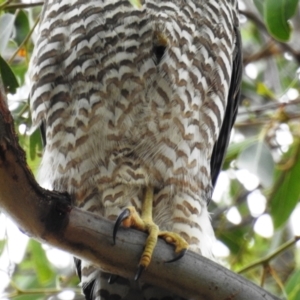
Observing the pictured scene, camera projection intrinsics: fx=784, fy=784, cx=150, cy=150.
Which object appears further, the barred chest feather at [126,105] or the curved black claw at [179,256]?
the barred chest feather at [126,105]

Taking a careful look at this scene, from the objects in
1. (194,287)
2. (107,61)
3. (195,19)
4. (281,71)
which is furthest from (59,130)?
(281,71)

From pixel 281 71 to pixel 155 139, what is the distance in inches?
61.6

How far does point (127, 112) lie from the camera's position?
2486mm

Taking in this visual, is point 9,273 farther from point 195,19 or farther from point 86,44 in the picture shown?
point 195,19

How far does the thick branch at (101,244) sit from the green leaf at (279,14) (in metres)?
0.93

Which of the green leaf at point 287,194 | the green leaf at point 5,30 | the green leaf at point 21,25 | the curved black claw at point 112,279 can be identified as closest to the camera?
the curved black claw at point 112,279

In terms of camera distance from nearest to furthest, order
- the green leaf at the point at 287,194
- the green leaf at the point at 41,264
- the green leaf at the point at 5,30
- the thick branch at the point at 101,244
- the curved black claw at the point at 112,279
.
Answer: the thick branch at the point at 101,244 < the curved black claw at the point at 112,279 < the green leaf at the point at 5,30 < the green leaf at the point at 287,194 < the green leaf at the point at 41,264

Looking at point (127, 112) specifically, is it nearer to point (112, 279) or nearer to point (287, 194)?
point (112, 279)

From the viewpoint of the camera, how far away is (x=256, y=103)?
4.09 metres

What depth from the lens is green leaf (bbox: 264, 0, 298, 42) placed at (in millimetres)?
2572

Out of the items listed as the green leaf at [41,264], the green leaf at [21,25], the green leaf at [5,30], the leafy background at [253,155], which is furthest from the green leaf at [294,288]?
the green leaf at [21,25]

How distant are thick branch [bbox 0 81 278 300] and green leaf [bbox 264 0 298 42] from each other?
0.93 meters

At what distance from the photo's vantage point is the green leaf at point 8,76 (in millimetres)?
2491

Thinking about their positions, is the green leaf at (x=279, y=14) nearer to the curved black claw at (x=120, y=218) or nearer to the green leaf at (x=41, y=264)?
the curved black claw at (x=120, y=218)
